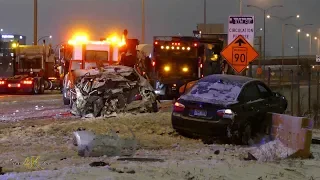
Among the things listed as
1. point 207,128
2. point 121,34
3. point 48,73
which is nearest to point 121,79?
point 207,128

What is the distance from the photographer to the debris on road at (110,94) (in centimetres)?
1555

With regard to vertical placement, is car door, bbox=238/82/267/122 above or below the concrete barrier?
above

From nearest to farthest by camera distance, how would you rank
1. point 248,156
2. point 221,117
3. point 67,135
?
point 248,156 < point 221,117 < point 67,135

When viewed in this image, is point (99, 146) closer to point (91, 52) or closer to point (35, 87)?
point (91, 52)

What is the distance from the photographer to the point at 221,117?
36.5ft

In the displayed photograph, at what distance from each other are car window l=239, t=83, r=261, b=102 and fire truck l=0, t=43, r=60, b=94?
21.7 metres

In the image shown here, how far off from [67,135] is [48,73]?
23.4 meters

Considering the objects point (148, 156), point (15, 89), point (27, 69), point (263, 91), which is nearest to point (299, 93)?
point (263, 91)

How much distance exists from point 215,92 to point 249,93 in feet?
2.82

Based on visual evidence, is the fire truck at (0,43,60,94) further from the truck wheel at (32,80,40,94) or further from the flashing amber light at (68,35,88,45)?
the flashing amber light at (68,35,88,45)

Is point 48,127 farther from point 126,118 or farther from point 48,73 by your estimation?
point 48,73

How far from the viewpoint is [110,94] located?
15633mm

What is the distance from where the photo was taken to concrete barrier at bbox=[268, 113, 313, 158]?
9.62m

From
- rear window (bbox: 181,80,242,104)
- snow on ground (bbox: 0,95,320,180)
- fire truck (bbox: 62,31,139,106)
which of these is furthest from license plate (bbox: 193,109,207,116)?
fire truck (bbox: 62,31,139,106)
